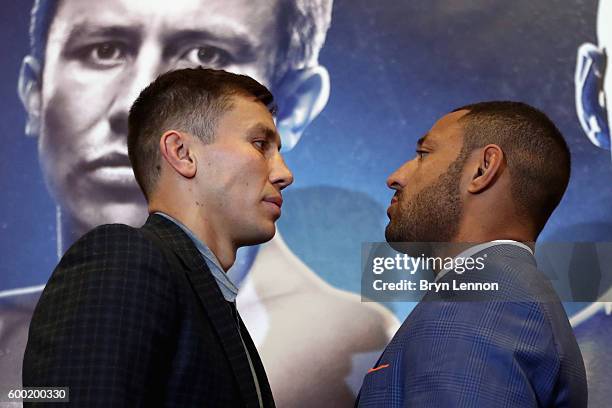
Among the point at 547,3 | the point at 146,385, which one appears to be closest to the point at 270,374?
the point at 146,385

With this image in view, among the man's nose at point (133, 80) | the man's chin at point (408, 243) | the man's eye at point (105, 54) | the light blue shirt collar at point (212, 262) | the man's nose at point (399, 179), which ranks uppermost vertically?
the man's eye at point (105, 54)

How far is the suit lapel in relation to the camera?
117 cm

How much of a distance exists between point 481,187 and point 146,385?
81 cm

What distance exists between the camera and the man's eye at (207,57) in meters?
2.19

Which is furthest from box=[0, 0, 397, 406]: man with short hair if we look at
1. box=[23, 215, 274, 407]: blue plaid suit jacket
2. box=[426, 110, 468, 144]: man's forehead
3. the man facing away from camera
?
box=[23, 215, 274, 407]: blue plaid suit jacket

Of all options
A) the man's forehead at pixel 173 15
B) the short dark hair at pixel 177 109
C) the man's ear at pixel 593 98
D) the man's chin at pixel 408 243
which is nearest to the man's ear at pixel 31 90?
the man's forehead at pixel 173 15

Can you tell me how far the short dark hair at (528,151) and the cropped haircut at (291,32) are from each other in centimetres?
72

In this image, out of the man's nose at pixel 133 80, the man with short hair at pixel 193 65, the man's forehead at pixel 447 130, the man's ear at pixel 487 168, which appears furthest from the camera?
the man's nose at pixel 133 80

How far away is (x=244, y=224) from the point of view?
138 centimetres

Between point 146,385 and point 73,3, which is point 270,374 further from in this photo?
point 73,3

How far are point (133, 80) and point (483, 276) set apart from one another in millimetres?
1204

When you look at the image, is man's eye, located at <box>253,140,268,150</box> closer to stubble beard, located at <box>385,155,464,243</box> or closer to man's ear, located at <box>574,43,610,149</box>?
stubble beard, located at <box>385,155,464,243</box>

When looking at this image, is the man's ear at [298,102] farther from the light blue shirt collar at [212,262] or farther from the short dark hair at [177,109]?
the light blue shirt collar at [212,262]

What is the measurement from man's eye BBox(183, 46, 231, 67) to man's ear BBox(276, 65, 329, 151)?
183mm
